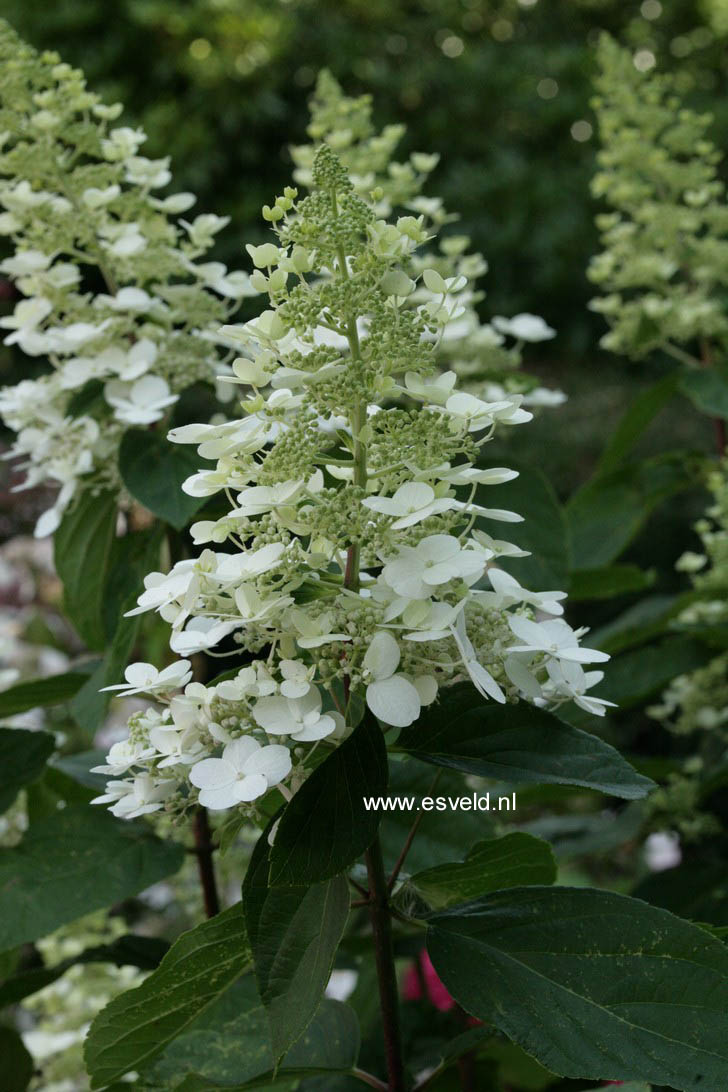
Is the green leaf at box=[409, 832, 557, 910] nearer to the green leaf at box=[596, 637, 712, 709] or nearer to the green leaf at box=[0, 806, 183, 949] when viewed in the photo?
the green leaf at box=[0, 806, 183, 949]

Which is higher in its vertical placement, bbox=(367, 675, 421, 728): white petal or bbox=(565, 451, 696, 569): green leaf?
bbox=(565, 451, 696, 569): green leaf

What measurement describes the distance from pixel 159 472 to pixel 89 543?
0.64ft

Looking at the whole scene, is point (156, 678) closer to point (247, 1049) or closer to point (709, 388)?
point (247, 1049)

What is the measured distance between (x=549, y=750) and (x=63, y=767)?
81 cm

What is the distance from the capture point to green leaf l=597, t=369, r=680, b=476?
193 cm

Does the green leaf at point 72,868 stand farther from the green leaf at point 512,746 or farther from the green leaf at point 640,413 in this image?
the green leaf at point 640,413

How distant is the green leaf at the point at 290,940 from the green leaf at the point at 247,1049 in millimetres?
210

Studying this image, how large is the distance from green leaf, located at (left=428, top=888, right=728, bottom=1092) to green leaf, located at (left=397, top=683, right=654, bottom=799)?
109 mm

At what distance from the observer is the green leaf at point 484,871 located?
95 centimetres

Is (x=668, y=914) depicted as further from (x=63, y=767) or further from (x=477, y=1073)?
(x=63, y=767)

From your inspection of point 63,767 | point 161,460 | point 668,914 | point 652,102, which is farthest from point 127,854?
point 652,102

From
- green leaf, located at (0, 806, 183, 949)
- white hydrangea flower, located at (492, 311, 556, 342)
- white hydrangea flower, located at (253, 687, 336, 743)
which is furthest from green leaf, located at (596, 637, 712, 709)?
white hydrangea flower, located at (253, 687, 336, 743)

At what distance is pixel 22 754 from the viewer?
4.17 feet

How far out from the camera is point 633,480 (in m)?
1.99
